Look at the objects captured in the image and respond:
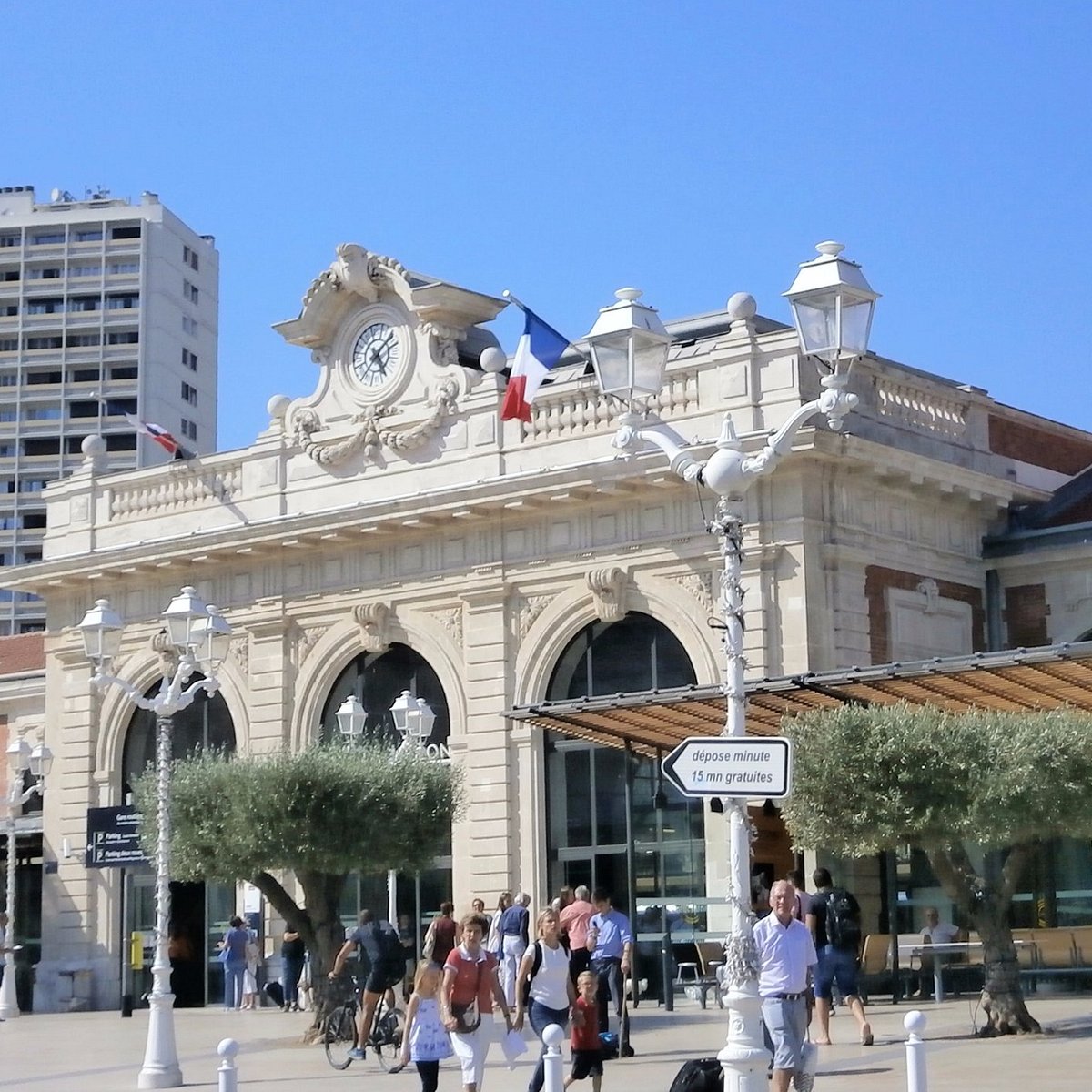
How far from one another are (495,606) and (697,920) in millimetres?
6035

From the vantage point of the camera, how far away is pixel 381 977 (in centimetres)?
2052

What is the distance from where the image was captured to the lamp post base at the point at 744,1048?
12195 mm

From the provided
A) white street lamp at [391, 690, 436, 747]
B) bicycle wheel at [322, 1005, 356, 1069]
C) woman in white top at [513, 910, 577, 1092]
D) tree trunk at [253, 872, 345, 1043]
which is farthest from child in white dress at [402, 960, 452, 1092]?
white street lamp at [391, 690, 436, 747]

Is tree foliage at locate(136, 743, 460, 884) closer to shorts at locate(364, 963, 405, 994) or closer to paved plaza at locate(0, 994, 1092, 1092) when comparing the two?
paved plaza at locate(0, 994, 1092, 1092)

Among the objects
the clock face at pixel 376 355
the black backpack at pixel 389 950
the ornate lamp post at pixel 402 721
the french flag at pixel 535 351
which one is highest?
the clock face at pixel 376 355

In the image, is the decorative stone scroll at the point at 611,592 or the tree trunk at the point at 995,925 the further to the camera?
the decorative stone scroll at the point at 611,592

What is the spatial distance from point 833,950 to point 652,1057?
211 centimetres

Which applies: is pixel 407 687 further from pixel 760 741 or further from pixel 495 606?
pixel 760 741

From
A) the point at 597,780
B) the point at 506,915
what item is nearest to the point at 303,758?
the point at 506,915

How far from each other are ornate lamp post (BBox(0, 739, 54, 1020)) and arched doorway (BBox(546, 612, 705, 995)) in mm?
10133

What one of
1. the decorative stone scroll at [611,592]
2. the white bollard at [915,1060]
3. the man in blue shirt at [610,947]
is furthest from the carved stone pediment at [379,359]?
the white bollard at [915,1060]

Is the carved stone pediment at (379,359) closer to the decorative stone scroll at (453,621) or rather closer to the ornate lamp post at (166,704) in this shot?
the decorative stone scroll at (453,621)

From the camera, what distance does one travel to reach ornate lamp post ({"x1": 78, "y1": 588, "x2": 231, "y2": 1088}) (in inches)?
762

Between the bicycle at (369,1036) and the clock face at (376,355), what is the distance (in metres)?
14.5
